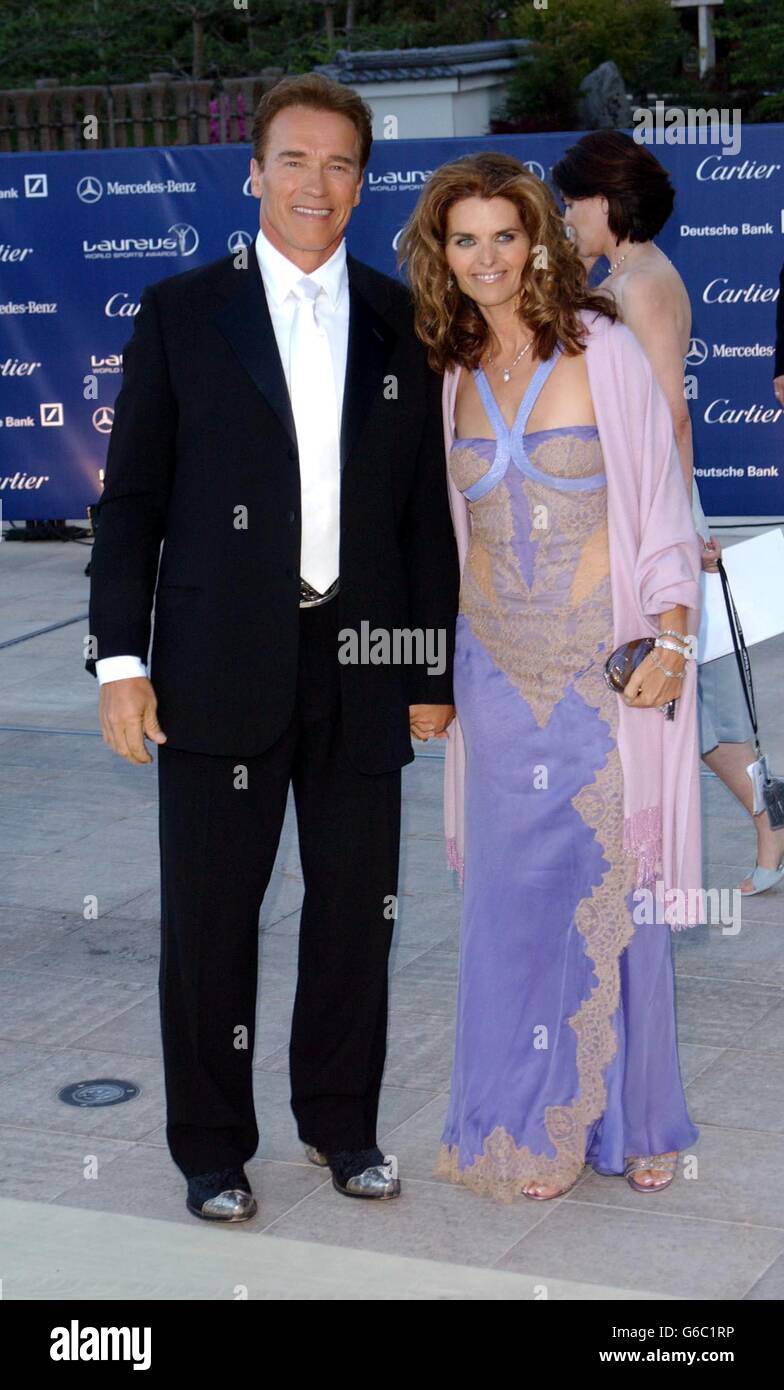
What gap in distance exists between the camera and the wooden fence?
1744 cm

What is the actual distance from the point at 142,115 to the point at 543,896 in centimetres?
1523

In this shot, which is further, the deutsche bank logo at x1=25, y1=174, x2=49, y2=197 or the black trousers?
the deutsche bank logo at x1=25, y1=174, x2=49, y2=197

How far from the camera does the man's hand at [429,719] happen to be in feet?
13.0

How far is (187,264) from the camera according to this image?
10508 millimetres

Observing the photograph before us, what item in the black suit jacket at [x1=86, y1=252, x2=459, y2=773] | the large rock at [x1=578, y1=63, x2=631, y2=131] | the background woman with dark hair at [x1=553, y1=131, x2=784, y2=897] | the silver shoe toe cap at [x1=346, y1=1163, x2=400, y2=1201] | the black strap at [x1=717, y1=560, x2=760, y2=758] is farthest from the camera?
the large rock at [x1=578, y1=63, x2=631, y2=131]

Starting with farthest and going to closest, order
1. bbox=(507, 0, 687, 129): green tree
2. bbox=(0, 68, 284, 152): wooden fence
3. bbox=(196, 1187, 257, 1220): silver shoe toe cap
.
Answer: bbox=(507, 0, 687, 129): green tree, bbox=(0, 68, 284, 152): wooden fence, bbox=(196, 1187, 257, 1220): silver shoe toe cap

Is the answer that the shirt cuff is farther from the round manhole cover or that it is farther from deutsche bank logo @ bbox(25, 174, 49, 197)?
deutsche bank logo @ bbox(25, 174, 49, 197)

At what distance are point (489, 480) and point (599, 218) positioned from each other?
1487mm

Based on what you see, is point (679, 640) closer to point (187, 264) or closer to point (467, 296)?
point (467, 296)

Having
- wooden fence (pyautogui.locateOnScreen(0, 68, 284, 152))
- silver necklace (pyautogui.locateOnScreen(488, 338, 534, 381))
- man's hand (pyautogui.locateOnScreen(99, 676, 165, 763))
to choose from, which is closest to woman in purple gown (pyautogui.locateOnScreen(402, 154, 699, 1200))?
silver necklace (pyautogui.locateOnScreen(488, 338, 534, 381))

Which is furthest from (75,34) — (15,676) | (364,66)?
(15,676)

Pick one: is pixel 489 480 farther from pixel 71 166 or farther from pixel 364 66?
pixel 364 66

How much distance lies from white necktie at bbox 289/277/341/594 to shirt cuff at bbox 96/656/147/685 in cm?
36

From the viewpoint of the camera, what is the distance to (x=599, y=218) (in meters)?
4.98
